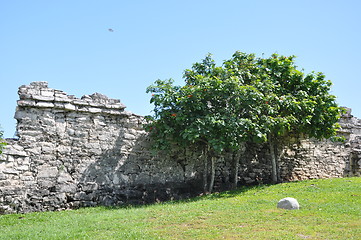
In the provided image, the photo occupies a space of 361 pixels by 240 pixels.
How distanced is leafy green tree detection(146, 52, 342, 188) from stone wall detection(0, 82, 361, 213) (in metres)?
0.64

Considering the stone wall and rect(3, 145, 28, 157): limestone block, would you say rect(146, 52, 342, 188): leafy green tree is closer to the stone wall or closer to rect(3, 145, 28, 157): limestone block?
the stone wall

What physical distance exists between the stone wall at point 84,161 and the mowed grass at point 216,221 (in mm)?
661

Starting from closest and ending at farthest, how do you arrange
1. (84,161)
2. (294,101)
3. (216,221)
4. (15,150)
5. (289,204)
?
(216,221), (289,204), (15,150), (84,161), (294,101)

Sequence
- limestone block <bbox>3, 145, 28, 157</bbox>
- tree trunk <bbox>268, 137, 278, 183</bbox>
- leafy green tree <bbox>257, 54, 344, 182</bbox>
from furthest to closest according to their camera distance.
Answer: tree trunk <bbox>268, 137, 278, 183</bbox> → leafy green tree <bbox>257, 54, 344, 182</bbox> → limestone block <bbox>3, 145, 28, 157</bbox>

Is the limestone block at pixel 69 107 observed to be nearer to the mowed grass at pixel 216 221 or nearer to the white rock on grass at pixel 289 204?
the mowed grass at pixel 216 221

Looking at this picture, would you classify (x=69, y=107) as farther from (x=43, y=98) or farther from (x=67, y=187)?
(x=67, y=187)

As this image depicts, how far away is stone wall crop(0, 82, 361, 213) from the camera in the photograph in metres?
9.77

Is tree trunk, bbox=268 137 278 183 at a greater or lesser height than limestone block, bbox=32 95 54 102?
lesser

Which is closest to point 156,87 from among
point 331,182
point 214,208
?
point 214,208

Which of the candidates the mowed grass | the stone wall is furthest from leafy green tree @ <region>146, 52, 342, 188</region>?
the mowed grass

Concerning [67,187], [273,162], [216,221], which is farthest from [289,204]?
[67,187]

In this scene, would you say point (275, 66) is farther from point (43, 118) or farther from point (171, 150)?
point (43, 118)

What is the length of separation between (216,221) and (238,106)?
438 cm

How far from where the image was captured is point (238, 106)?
36.0ft
